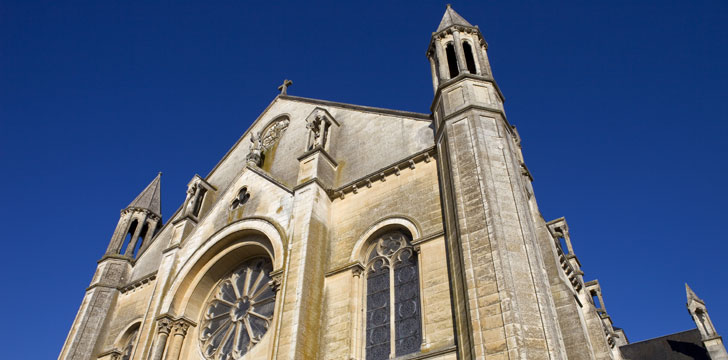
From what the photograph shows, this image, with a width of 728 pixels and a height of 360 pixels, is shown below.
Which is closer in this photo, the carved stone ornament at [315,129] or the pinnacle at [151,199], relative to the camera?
the carved stone ornament at [315,129]

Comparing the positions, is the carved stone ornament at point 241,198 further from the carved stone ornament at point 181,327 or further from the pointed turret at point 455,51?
the pointed turret at point 455,51

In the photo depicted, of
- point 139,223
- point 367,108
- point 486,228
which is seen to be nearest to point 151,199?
point 139,223

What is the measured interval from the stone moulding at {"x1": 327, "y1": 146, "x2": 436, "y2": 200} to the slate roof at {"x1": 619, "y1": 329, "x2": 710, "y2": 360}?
22.3 metres

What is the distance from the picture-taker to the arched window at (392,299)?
31.4ft

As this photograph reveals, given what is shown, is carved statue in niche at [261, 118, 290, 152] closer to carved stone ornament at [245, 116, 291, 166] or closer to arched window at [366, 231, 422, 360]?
carved stone ornament at [245, 116, 291, 166]

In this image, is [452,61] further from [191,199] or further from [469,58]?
[191,199]

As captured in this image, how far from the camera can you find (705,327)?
86.6ft

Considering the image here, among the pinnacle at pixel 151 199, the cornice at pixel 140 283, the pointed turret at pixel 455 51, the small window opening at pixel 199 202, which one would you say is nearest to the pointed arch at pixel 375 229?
the pointed turret at pixel 455 51

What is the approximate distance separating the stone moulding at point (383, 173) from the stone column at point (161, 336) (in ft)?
16.9

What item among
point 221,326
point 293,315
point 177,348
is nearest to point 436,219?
point 293,315

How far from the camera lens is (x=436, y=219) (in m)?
10.5

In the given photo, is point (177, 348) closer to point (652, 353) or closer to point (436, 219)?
point (436, 219)

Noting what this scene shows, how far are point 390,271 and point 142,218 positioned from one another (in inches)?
444

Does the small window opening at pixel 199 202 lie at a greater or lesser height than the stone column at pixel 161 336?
greater
